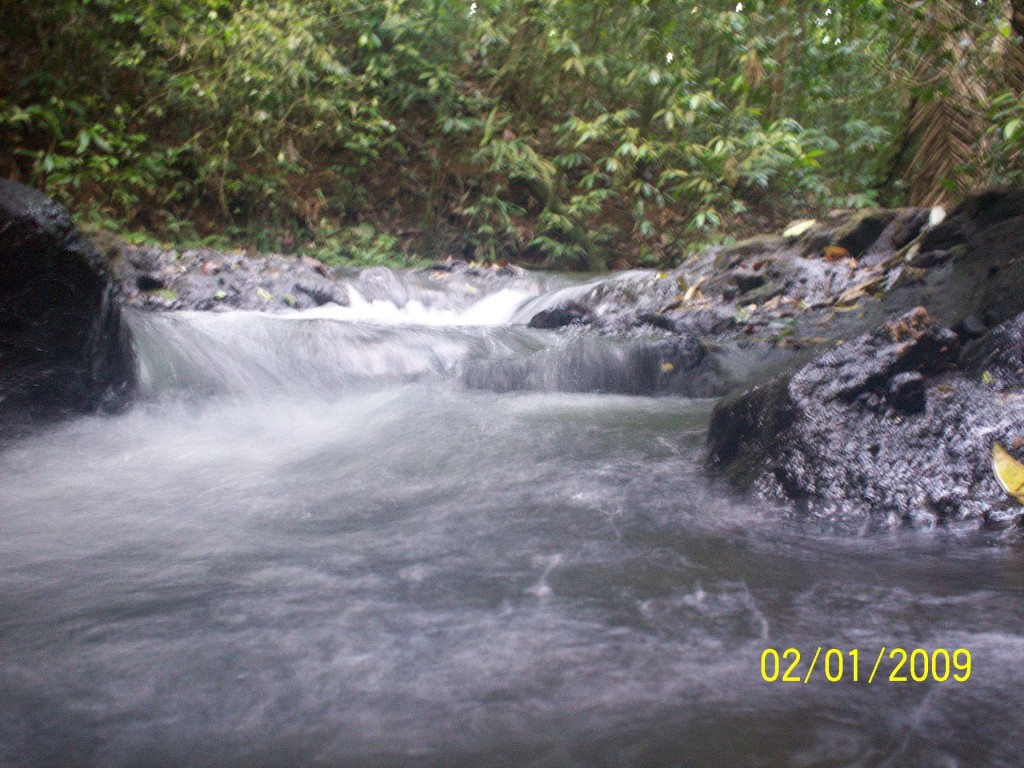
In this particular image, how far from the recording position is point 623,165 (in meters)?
9.28

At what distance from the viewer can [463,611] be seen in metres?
1.56

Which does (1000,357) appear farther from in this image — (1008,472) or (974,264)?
(974,264)

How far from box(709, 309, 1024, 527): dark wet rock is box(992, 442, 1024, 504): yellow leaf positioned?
0.02 m

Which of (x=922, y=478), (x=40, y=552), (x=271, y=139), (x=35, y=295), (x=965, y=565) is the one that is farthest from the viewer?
(x=271, y=139)

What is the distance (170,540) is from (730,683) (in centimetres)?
153

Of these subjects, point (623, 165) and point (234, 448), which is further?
point (623, 165)

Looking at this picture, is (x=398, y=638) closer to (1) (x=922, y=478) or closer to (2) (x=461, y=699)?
(2) (x=461, y=699)

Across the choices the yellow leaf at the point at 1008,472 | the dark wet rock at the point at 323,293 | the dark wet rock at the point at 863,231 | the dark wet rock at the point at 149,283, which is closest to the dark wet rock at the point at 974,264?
the yellow leaf at the point at 1008,472

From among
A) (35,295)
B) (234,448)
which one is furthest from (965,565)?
(35,295)

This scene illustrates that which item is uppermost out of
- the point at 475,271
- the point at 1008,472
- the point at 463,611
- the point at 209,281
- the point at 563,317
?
the point at 475,271

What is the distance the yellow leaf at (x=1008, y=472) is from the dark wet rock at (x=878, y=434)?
0.9 inches

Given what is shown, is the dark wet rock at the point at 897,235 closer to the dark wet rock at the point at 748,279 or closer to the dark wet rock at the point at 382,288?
the dark wet rock at the point at 748,279

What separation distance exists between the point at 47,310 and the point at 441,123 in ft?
23.3

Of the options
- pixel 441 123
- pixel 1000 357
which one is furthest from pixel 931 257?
pixel 441 123
